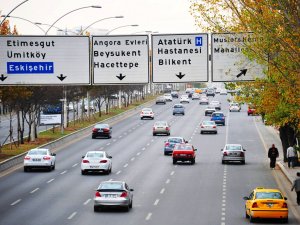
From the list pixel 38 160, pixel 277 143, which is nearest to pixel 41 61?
pixel 38 160

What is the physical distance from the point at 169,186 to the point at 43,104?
39.4 meters

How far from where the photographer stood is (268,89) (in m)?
43.7

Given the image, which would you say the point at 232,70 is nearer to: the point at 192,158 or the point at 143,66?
the point at 143,66

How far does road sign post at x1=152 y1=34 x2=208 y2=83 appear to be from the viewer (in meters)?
37.7

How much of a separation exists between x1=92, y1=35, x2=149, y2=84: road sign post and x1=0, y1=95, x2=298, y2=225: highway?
559cm

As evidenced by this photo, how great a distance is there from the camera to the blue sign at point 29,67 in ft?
125

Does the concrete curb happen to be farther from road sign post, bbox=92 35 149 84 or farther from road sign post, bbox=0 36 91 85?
road sign post, bbox=92 35 149 84

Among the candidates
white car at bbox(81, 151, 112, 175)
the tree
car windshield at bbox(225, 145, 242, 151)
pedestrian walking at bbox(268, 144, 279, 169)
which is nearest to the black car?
car windshield at bbox(225, 145, 242, 151)

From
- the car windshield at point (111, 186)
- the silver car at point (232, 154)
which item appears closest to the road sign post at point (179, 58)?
the car windshield at point (111, 186)

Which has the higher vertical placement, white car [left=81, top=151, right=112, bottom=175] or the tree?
the tree

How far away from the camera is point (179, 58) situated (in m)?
37.8

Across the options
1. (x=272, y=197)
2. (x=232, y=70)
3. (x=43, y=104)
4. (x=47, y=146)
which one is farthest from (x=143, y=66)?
(x=43, y=104)

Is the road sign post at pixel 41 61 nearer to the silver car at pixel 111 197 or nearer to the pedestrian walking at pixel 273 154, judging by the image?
the silver car at pixel 111 197

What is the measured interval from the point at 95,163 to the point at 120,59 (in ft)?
54.9
